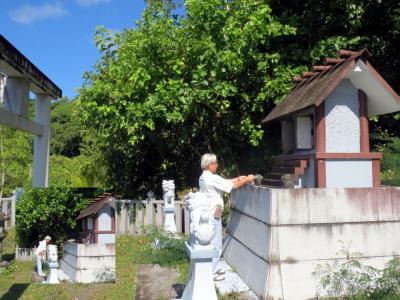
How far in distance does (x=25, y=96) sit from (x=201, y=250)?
3015 millimetres

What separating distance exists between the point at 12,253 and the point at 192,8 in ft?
26.9

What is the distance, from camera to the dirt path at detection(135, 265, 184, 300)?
583 centimetres

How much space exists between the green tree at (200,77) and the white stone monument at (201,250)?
543 centimetres

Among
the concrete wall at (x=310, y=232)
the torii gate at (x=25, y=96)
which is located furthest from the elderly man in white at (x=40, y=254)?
the concrete wall at (x=310, y=232)

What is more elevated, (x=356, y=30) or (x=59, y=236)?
(x=356, y=30)

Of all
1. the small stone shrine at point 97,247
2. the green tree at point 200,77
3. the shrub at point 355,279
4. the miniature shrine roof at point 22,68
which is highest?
the green tree at point 200,77

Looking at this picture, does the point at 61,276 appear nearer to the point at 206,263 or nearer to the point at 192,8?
the point at 206,263

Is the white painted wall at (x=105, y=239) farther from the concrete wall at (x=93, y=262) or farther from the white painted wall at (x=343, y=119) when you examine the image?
the white painted wall at (x=343, y=119)

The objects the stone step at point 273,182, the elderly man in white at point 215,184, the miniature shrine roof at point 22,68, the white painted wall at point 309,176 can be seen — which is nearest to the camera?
the miniature shrine roof at point 22,68

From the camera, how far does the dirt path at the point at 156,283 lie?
5.83m

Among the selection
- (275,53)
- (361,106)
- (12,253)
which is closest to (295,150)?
(361,106)

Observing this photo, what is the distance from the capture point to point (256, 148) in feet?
39.7

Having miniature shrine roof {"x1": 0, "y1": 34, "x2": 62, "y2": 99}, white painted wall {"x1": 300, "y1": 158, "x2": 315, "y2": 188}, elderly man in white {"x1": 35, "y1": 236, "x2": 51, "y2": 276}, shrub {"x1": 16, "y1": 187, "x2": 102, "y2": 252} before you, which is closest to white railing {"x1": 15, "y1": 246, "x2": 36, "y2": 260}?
shrub {"x1": 16, "y1": 187, "x2": 102, "y2": 252}

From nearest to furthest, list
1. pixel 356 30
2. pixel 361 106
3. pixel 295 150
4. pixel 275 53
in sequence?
pixel 361 106
pixel 295 150
pixel 275 53
pixel 356 30
